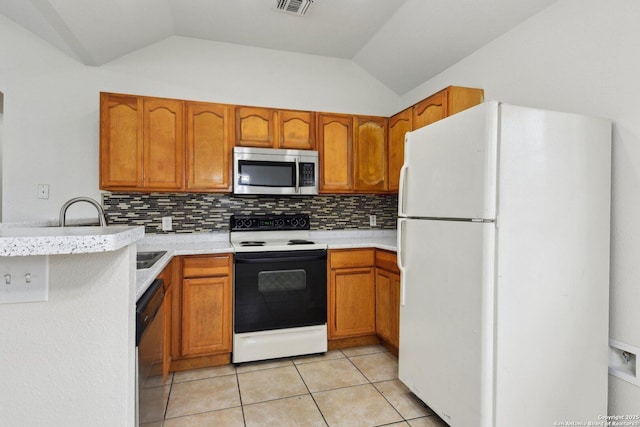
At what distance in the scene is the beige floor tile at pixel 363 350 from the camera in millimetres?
2779

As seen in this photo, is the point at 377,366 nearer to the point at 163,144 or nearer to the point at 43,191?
the point at 163,144

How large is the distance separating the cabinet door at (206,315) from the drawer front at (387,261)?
1230mm

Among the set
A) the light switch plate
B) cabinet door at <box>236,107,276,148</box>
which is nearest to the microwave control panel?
cabinet door at <box>236,107,276,148</box>

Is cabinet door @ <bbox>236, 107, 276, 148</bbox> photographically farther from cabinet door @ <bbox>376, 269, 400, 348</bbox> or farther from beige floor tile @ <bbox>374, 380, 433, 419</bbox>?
beige floor tile @ <bbox>374, 380, 433, 419</bbox>

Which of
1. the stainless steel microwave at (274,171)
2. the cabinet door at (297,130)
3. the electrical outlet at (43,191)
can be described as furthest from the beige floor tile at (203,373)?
the cabinet door at (297,130)

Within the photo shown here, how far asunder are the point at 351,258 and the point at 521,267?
148 centimetres

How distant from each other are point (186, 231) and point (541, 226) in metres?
2.62

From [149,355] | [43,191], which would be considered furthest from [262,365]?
[43,191]

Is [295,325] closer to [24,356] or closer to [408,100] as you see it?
[24,356]

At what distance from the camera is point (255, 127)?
2877 mm

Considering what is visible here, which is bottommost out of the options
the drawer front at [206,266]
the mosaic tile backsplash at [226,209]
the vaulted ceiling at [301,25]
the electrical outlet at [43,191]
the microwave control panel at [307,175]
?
the drawer front at [206,266]

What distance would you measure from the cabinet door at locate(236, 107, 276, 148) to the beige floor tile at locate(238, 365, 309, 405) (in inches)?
71.2

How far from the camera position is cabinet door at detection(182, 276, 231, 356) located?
2.45 m

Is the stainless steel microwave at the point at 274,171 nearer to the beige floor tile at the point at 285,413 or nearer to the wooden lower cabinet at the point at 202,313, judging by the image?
the wooden lower cabinet at the point at 202,313
